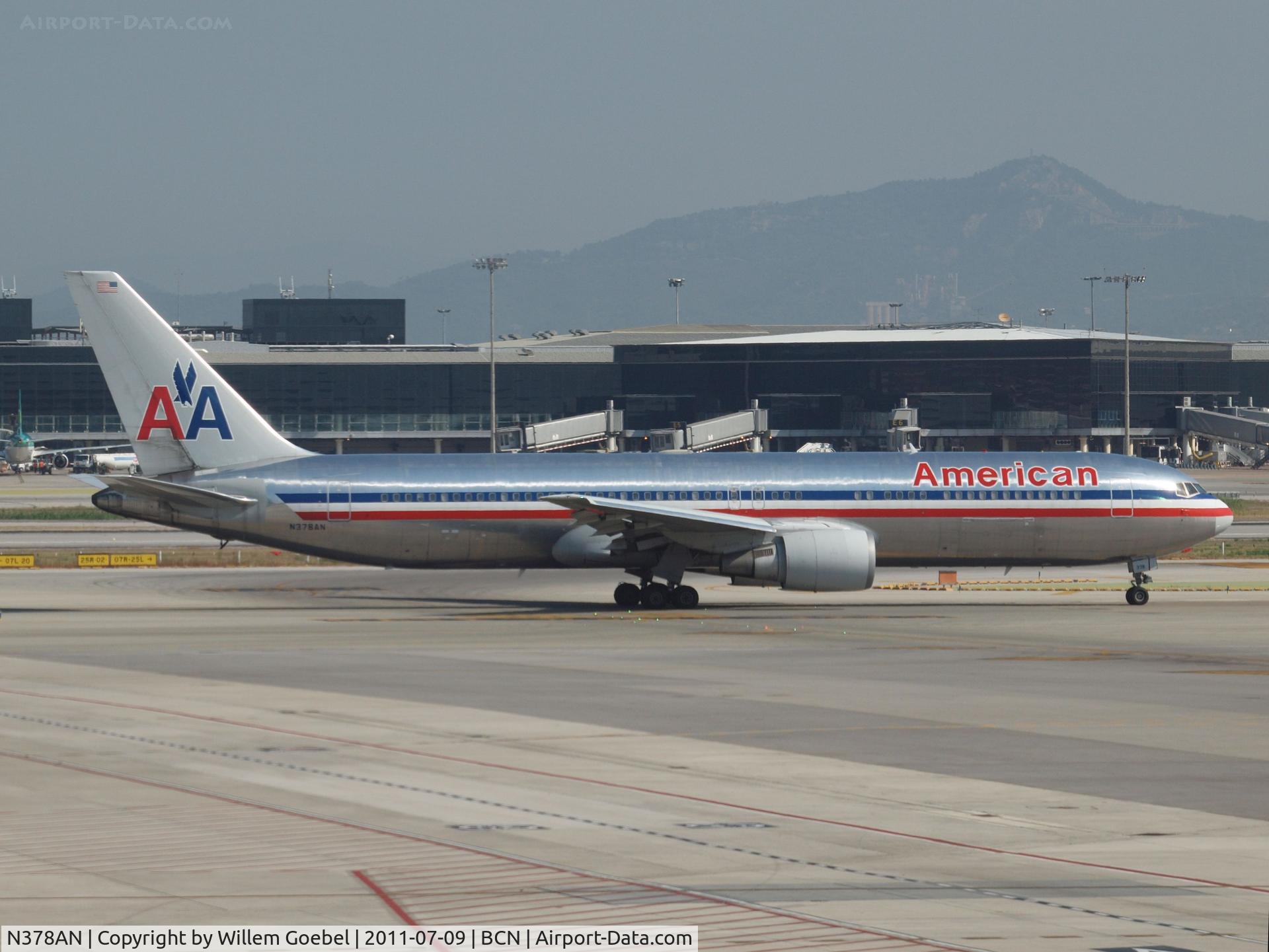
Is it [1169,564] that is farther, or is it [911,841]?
[1169,564]

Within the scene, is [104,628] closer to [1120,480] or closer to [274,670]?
[274,670]

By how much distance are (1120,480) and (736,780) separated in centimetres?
3106

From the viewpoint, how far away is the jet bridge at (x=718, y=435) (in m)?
134

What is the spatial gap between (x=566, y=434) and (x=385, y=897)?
409 ft

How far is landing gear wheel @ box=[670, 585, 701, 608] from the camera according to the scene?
45.6 metres

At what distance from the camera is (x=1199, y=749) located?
21781mm

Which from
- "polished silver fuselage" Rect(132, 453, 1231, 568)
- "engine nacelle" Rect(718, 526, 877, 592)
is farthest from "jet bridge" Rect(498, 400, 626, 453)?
"engine nacelle" Rect(718, 526, 877, 592)

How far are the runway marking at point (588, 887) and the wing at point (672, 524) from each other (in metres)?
26.1

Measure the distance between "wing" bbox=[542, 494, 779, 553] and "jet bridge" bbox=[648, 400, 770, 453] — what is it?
8840 centimetres

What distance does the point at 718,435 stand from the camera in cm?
14012

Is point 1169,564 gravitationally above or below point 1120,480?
below

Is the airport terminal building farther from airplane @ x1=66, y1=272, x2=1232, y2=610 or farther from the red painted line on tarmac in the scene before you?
the red painted line on tarmac

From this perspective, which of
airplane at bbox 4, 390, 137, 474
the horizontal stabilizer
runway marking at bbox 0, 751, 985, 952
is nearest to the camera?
runway marking at bbox 0, 751, 985, 952

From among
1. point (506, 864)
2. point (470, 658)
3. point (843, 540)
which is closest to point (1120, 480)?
point (843, 540)
